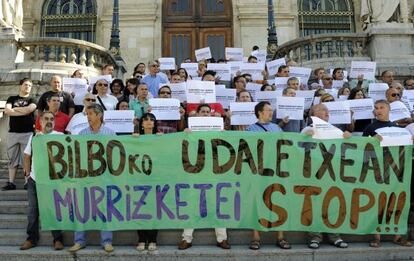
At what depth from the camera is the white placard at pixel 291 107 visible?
778 centimetres

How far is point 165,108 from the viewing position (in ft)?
26.0

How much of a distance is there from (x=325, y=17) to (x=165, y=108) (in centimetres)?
1602

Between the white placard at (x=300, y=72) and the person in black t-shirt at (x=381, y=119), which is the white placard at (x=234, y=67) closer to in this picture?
the white placard at (x=300, y=72)

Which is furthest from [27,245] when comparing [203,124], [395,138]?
[395,138]

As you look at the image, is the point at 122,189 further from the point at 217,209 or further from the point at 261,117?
the point at 261,117

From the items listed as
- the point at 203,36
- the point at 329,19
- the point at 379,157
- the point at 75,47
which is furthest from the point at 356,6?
the point at 379,157

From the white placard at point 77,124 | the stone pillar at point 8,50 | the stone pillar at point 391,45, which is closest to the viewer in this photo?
the white placard at point 77,124

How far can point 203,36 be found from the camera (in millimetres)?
20922

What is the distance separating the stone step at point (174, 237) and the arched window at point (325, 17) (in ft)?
53.1

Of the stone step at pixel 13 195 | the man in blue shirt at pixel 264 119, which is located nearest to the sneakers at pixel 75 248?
the stone step at pixel 13 195

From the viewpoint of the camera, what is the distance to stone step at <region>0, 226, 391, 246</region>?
6602 mm

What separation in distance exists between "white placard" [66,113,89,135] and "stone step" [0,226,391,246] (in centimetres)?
162

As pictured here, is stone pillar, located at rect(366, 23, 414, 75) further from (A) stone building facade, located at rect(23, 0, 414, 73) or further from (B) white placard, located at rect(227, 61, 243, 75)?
(A) stone building facade, located at rect(23, 0, 414, 73)

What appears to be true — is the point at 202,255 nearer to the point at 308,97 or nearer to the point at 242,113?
the point at 242,113
